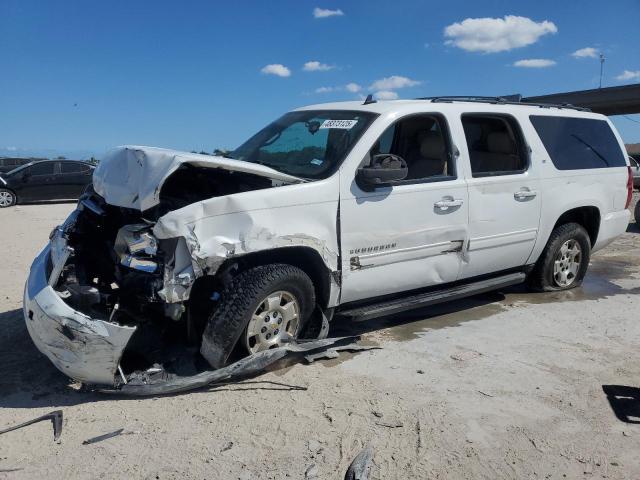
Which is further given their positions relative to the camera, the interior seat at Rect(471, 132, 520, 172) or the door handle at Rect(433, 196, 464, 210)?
the interior seat at Rect(471, 132, 520, 172)

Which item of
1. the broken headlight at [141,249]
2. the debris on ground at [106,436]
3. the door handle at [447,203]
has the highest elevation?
the door handle at [447,203]

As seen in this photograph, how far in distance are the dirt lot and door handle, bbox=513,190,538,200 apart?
1227mm

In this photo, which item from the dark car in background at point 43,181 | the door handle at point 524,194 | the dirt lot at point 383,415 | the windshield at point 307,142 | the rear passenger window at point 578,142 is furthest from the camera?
the dark car in background at point 43,181

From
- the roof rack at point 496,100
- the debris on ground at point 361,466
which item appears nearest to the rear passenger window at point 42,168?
the roof rack at point 496,100

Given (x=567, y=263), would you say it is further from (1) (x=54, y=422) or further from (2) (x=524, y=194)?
(1) (x=54, y=422)

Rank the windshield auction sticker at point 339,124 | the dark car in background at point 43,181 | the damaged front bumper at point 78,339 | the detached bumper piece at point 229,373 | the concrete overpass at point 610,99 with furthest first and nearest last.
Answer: the concrete overpass at point 610,99
the dark car in background at point 43,181
the windshield auction sticker at point 339,124
the detached bumper piece at point 229,373
the damaged front bumper at point 78,339

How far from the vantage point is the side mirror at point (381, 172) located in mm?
4148

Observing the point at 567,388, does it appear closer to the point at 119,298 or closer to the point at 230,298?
the point at 230,298

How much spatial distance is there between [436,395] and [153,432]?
5.88 ft

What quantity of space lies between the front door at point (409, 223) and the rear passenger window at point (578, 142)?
1.39 m

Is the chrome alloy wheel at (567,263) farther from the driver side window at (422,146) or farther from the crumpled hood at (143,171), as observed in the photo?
the crumpled hood at (143,171)

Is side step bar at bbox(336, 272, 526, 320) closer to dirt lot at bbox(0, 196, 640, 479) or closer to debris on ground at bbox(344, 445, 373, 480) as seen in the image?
dirt lot at bbox(0, 196, 640, 479)

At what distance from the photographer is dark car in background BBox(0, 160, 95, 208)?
16.0 metres

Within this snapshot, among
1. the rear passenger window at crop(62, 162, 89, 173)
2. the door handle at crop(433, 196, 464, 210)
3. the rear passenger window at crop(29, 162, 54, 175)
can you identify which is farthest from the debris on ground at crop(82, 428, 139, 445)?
the rear passenger window at crop(62, 162, 89, 173)
